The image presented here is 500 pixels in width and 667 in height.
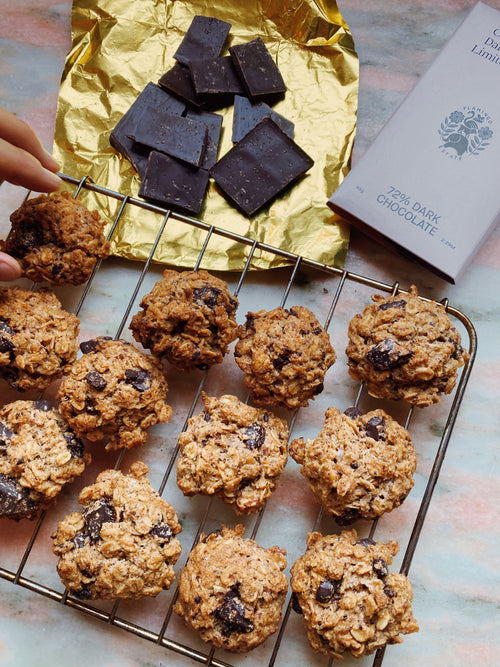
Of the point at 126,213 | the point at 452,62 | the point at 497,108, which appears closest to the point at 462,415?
the point at 497,108

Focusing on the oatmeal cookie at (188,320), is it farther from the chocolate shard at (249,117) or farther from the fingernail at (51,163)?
the chocolate shard at (249,117)

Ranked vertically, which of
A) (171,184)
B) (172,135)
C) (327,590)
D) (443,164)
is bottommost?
(327,590)

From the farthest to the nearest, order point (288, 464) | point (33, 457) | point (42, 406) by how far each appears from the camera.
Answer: point (288, 464), point (42, 406), point (33, 457)

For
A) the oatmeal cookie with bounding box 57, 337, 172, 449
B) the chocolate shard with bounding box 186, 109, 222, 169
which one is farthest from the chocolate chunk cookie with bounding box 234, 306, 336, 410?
→ the chocolate shard with bounding box 186, 109, 222, 169

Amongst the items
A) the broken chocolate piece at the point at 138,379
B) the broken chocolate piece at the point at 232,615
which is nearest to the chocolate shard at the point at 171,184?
the broken chocolate piece at the point at 138,379

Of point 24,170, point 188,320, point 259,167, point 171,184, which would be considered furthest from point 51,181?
point 259,167

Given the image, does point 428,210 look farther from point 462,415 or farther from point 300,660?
point 300,660

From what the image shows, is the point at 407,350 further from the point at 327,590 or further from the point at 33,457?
the point at 33,457

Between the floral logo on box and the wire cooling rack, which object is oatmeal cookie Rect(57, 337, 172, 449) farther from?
the floral logo on box
